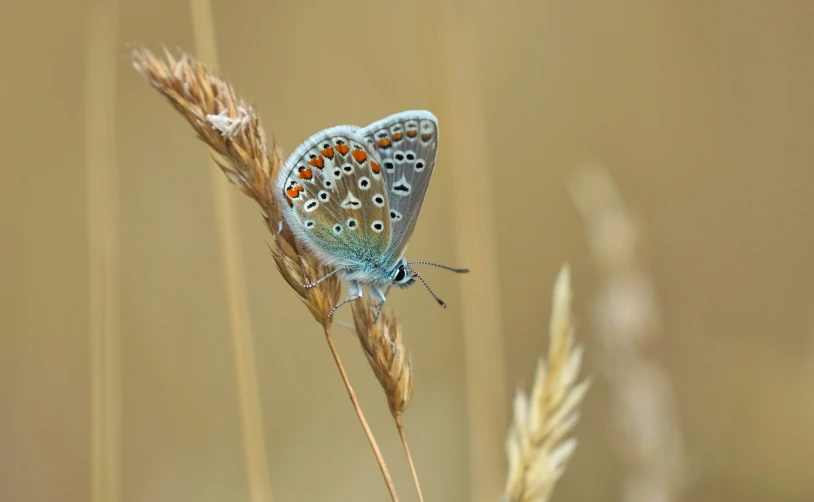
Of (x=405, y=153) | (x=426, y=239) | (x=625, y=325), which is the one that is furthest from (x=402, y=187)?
(x=426, y=239)

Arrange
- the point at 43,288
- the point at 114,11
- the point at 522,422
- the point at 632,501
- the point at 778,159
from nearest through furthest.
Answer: the point at 522,422, the point at 114,11, the point at 632,501, the point at 43,288, the point at 778,159

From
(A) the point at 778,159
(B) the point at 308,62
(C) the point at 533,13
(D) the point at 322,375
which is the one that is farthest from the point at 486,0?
(D) the point at 322,375

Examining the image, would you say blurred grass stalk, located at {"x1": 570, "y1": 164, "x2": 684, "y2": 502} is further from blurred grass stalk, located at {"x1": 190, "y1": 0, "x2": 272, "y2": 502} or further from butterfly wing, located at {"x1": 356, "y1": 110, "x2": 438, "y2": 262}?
blurred grass stalk, located at {"x1": 190, "y1": 0, "x2": 272, "y2": 502}

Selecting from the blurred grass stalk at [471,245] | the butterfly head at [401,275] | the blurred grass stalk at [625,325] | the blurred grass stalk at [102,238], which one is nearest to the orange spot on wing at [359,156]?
the blurred grass stalk at [471,245]

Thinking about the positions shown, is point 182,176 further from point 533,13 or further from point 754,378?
point 754,378

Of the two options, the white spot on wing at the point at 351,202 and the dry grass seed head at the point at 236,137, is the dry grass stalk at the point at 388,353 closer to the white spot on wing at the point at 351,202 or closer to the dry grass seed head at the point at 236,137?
the dry grass seed head at the point at 236,137

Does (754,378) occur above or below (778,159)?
below

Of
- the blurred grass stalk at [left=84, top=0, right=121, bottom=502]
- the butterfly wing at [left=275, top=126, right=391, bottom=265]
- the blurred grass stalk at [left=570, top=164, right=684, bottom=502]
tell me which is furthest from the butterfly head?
the blurred grass stalk at [left=84, top=0, right=121, bottom=502]
